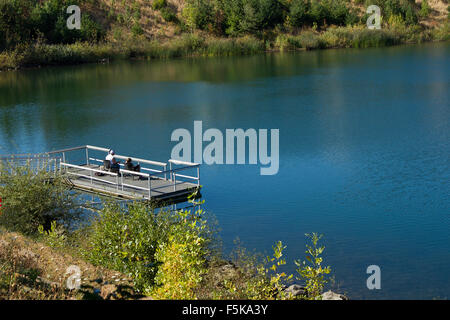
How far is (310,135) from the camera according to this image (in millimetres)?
30719

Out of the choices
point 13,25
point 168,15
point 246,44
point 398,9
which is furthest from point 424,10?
point 13,25

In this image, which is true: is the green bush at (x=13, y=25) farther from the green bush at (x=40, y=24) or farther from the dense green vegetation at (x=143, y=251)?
the dense green vegetation at (x=143, y=251)

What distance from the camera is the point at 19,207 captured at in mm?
17531

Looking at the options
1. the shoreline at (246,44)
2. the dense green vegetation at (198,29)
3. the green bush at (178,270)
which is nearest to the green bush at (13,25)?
the dense green vegetation at (198,29)

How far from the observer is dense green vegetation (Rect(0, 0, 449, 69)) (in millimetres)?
72188

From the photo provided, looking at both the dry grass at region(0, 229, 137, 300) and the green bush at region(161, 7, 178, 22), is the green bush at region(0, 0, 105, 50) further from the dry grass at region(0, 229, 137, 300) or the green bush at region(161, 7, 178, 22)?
the dry grass at region(0, 229, 137, 300)

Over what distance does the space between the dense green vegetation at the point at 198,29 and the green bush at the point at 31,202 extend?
53271 millimetres

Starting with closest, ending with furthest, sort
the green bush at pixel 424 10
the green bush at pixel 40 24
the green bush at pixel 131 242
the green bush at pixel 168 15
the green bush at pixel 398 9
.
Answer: the green bush at pixel 131 242 → the green bush at pixel 40 24 → the green bush at pixel 168 15 → the green bush at pixel 398 9 → the green bush at pixel 424 10

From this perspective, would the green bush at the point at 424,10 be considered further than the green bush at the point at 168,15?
Yes

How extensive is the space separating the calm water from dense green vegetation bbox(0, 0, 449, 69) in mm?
8000

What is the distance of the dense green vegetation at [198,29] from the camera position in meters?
72.2

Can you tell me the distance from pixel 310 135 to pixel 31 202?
53.8 ft

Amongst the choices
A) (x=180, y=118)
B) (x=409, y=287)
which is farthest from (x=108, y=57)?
(x=409, y=287)
